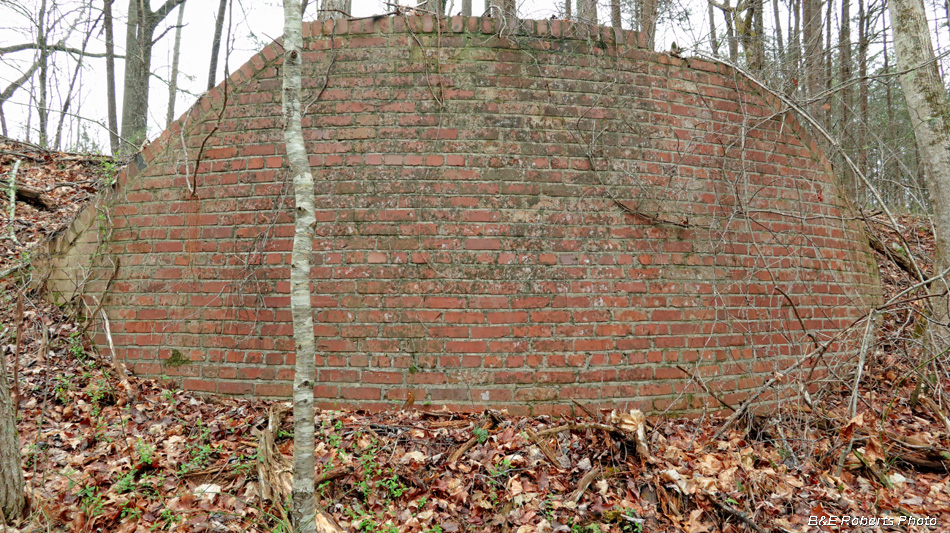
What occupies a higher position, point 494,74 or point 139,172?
point 494,74

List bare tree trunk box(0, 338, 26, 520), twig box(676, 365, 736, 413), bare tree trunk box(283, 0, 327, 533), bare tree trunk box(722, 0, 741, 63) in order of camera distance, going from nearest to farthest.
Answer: bare tree trunk box(283, 0, 327, 533) < bare tree trunk box(0, 338, 26, 520) < twig box(676, 365, 736, 413) < bare tree trunk box(722, 0, 741, 63)

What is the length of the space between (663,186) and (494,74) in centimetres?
156

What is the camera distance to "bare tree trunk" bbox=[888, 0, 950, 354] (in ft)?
14.7

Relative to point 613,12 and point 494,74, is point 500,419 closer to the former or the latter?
point 494,74

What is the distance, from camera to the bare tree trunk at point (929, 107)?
4.49 m

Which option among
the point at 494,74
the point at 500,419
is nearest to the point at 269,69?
the point at 494,74

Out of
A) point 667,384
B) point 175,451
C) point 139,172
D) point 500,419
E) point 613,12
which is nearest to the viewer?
point 175,451

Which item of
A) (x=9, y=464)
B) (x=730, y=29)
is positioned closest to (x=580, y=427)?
(x=9, y=464)

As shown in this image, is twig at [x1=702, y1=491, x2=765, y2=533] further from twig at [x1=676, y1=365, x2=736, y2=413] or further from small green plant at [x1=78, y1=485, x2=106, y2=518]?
small green plant at [x1=78, y1=485, x2=106, y2=518]

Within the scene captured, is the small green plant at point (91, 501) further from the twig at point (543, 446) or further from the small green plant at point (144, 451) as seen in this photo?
the twig at point (543, 446)

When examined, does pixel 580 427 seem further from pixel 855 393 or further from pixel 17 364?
pixel 17 364

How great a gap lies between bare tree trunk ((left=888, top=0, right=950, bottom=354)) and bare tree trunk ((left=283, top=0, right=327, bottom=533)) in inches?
197

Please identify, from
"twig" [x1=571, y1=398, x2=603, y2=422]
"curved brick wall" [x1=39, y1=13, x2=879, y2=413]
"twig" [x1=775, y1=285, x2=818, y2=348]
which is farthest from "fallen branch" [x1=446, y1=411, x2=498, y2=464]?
"twig" [x1=775, y1=285, x2=818, y2=348]

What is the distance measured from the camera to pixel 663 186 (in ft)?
13.1
